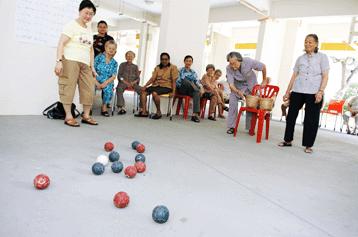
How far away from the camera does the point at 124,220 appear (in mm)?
1416

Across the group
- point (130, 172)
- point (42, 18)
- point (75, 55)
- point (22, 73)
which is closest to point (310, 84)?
point (130, 172)

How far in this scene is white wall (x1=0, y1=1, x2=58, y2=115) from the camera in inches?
137

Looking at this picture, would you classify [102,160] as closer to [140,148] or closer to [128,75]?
[140,148]

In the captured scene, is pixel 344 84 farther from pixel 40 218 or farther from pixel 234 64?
pixel 40 218

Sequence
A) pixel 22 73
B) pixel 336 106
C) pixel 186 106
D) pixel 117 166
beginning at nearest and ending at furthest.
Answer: pixel 117 166, pixel 22 73, pixel 186 106, pixel 336 106

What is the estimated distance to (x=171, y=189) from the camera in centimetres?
188

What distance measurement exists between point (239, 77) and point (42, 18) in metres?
2.69

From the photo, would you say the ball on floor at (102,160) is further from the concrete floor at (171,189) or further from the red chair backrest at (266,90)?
the red chair backrest at (266,90)

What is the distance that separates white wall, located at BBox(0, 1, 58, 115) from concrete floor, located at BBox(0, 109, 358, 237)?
365mm

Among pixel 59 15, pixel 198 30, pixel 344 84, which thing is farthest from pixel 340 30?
pixel 59 15

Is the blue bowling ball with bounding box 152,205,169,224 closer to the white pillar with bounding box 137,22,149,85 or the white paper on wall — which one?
the white paper on wall

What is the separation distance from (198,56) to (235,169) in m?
3.73

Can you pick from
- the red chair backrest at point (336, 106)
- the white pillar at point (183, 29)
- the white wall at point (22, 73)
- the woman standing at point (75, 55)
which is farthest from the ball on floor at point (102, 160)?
the red chair backrest at point (336, 106)

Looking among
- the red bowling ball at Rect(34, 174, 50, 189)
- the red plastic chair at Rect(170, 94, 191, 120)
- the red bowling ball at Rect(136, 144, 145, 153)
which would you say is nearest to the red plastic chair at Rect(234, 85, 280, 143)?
the red plastic chair at Rect(170, 94, 191, 120)
